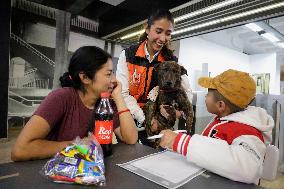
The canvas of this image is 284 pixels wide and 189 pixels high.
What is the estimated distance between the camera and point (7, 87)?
480 centimetres

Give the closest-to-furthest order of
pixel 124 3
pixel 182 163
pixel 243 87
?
pixel 182 163 < pixel 243 87 < pixel 124 3

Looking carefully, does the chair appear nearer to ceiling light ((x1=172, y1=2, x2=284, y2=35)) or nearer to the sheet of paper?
the sheet of paper

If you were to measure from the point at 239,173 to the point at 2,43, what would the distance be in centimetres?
508

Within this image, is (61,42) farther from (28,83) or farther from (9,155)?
(9,155)

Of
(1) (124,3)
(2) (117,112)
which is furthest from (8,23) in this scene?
(2) (117,112)

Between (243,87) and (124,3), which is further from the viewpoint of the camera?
(124,3)

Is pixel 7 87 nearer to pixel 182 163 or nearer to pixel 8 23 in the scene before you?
pixel 8 23

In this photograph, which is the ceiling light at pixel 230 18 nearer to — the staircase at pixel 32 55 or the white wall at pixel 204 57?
the white wall at pixel 204 57

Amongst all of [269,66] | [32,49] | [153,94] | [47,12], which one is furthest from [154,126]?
[269,66]

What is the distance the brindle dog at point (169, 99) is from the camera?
2102 mm

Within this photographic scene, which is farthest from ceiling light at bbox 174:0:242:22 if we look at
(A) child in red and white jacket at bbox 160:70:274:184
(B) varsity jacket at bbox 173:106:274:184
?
(B) varsity jacket at bbox 173:106:274:184

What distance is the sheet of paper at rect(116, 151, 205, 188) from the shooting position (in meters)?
0.82

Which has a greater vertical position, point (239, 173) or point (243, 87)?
point (243, 87)

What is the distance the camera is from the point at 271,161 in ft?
3.51
